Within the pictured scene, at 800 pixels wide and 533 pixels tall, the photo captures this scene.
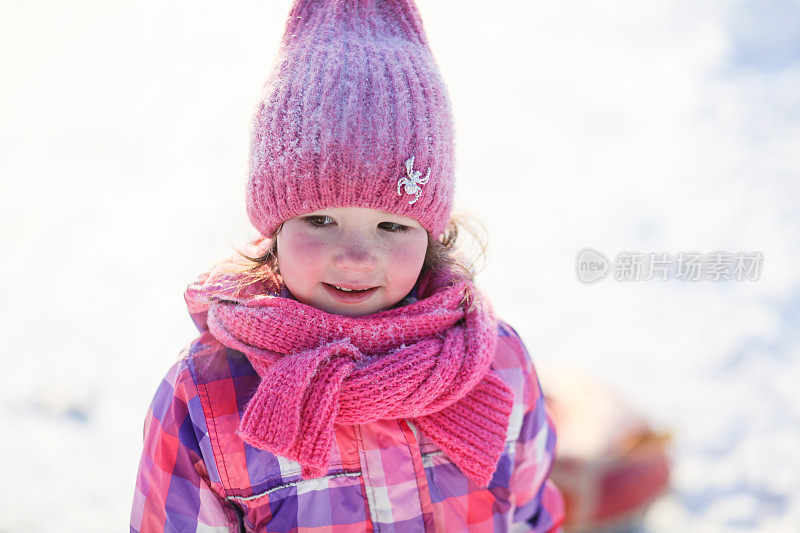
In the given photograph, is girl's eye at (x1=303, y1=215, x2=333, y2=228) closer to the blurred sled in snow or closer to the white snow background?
the white snow background

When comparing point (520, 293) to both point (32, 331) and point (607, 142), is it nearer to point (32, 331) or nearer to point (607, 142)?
point (607, 142)

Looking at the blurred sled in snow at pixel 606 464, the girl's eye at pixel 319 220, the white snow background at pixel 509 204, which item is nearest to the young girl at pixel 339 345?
the girl's eye at pixel 319 220

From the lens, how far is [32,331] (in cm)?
305

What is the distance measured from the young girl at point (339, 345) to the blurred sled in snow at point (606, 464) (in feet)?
3.01

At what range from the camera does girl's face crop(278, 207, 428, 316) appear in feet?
3.99

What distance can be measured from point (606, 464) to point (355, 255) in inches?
54.9

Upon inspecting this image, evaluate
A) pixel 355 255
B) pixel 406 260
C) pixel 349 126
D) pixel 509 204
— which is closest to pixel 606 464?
pixel 406 260

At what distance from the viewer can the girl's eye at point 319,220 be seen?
125cm

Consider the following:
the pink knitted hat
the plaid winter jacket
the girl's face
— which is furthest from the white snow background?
the plaid winter jacket

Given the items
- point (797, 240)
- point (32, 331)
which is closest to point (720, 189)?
point (797, 240)

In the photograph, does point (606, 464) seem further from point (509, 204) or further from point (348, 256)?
point (509, 204)

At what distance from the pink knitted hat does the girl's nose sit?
71mm

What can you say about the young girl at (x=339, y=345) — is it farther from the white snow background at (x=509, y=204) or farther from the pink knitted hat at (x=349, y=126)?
the white snow background at (x=509, y=204)

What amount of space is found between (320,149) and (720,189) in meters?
4.01
